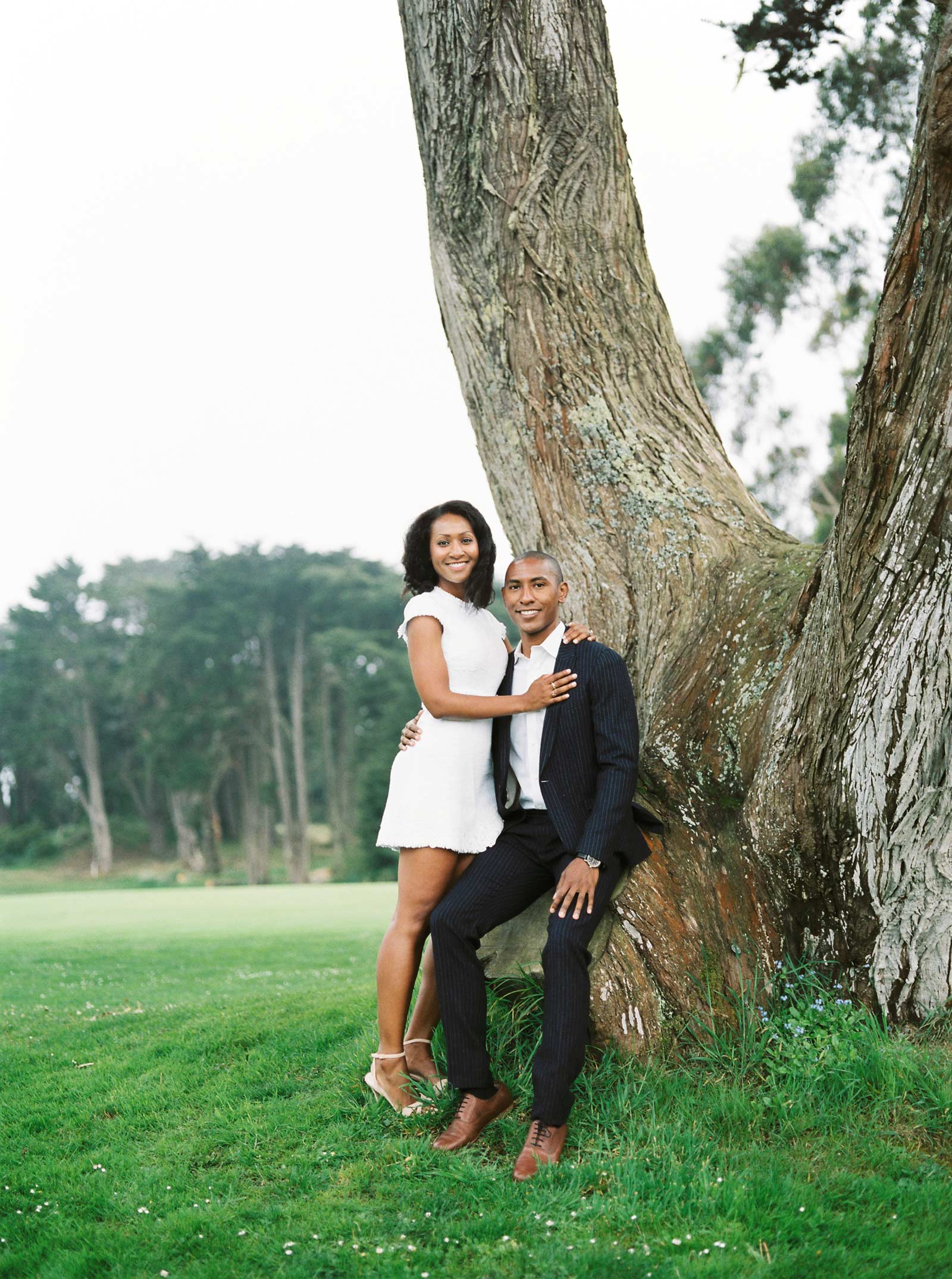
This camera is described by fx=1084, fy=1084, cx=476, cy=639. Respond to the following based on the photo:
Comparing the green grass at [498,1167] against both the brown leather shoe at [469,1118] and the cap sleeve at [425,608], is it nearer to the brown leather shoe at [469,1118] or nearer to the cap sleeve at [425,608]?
the brown leather shoe at [469,1118]

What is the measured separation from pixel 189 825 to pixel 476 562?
42.4 m

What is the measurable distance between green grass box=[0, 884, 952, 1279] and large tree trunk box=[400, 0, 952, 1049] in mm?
384

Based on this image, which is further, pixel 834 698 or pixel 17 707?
pixel 17 707

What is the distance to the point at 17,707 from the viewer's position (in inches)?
1793

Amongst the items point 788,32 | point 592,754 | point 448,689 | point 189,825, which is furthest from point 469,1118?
point 189,825

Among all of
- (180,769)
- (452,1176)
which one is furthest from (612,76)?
(180,769)

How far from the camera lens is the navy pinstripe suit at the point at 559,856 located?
3.77 metres

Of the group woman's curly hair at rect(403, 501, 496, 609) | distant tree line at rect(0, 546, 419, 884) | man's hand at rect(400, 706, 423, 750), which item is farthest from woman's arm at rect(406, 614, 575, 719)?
distant tree line at rect(0, 546, 419, 884)

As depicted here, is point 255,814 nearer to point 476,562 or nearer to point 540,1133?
point 476,562

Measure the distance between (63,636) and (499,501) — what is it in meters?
43.8

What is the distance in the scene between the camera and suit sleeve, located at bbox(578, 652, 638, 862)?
13.0ft

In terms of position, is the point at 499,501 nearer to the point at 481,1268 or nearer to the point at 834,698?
the point at 834,698

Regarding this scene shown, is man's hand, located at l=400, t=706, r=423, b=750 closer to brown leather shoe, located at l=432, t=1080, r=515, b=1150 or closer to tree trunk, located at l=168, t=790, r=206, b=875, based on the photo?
brown leather shoe, located at l=432, t=1080, r=515, b=1150

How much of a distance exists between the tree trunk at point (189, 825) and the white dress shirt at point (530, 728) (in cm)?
4165
